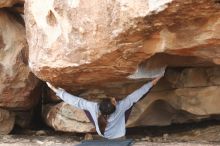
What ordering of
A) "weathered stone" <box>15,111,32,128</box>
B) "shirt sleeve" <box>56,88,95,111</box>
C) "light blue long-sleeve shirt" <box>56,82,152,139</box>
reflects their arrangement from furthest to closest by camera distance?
"weathered stone" <box>15,111,32,128</box> < "shirt sleeve" <box>56,88,95,111</box> < "light blue long-sleeve shirt" <box>56,82,152,139</box>

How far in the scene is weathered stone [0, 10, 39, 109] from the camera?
6555 millimetres

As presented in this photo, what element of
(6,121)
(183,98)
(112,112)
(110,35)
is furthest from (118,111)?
(6,121)

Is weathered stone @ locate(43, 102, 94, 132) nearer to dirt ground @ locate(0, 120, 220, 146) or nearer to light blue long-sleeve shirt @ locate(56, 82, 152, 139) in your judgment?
dirt ground @ locate(0, 120, 220, 146)

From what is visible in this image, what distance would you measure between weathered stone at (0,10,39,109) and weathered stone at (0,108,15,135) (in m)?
0.18

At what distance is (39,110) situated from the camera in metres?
7.30

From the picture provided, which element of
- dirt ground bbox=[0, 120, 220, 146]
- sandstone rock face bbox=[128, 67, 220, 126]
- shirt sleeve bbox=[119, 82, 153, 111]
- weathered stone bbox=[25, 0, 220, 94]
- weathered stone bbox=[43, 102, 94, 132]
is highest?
weathered stone bbox=[25, 0, 220, 94]

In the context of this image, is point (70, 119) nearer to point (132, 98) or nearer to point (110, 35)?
point (132, 98)

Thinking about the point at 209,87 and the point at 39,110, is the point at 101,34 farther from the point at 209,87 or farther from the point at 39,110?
the point at 39,110

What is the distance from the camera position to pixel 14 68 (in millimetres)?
6605

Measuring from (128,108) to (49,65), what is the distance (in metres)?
1.05

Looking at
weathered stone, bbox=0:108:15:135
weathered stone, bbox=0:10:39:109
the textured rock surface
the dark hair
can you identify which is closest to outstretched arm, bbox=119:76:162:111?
the dark hair

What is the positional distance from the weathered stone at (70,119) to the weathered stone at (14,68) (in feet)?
1.96

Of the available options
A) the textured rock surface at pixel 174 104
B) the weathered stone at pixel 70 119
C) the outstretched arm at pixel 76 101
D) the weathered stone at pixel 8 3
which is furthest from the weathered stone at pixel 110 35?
the weathered stone at pixel 8 3

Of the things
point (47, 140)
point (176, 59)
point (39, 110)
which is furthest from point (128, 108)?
point (39, 110)
